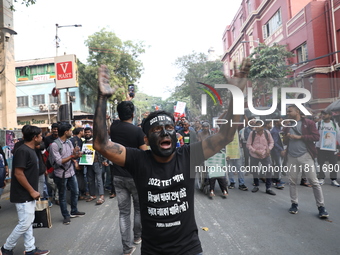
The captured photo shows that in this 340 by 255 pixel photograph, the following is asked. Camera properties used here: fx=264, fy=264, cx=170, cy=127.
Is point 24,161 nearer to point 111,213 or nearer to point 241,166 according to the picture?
point 111,213

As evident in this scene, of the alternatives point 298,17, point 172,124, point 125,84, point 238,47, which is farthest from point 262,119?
point 238,47

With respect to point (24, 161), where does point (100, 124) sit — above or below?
above

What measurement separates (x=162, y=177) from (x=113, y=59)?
24.8 metres

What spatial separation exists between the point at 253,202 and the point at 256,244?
6.94ft

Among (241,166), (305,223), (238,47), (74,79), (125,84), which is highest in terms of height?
(238,47)

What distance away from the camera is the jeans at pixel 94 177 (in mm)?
6172

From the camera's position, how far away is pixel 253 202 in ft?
18.3

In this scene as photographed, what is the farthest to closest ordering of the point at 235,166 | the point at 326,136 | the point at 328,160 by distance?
1. the point at 235,166
2. the point at 326,136
3. the point at 328,160

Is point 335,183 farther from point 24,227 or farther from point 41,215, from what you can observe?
point 24,227

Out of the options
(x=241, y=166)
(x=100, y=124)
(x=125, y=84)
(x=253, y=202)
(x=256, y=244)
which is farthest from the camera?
(x=125, y=84)

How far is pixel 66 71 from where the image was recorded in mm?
13719

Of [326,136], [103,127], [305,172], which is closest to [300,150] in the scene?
[305,172]

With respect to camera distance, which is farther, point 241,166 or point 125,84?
point 125,84

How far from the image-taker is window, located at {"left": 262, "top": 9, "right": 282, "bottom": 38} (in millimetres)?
22650
